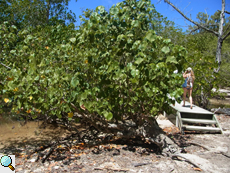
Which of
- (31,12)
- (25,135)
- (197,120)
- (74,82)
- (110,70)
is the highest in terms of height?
(31,12)

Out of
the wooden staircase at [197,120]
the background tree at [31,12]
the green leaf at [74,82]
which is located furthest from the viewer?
the background tree at [31,12]

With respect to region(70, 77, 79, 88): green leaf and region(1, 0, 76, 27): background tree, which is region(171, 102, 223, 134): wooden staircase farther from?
region(1, 0, 76, 27): background tree

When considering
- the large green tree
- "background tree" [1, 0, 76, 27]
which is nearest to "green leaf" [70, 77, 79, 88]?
the large green tree

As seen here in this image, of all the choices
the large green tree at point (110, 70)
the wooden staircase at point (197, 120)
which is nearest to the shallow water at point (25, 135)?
the large green tree at point (110, 70)

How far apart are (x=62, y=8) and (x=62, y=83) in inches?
636

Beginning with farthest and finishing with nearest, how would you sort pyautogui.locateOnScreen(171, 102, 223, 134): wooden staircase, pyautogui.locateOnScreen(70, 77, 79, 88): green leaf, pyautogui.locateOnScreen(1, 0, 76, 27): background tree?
1. pyautogui.locateOnScreen(1, 0, 76, 27): background tree
2. pyautogui.locateOnScreen(171, 102, 223, 134): wooden staircase
3. pyautogui.locateOnScreen(70, 77, 79, 88): green leaf

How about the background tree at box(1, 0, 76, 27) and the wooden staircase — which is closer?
the wooden staircase

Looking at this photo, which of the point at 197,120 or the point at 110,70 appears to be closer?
the point at 110,70

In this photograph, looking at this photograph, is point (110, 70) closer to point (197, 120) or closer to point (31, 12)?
point (197, 120)

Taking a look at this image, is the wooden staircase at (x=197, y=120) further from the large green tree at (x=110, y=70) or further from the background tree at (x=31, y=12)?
the background tree at (x=31, y=12)

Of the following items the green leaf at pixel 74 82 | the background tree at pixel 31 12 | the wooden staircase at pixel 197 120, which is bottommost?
the wooden staircase at pixel 197 120

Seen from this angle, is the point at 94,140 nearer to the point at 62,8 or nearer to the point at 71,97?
the point at 71,97

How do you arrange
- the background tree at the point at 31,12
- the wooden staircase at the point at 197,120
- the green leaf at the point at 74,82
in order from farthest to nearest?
the background tree at the point at 31,12
the wooden staircase at the point at 197,120
the green leaf at the point at 74,82

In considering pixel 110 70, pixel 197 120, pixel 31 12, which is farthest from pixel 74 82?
pixel 31 12
